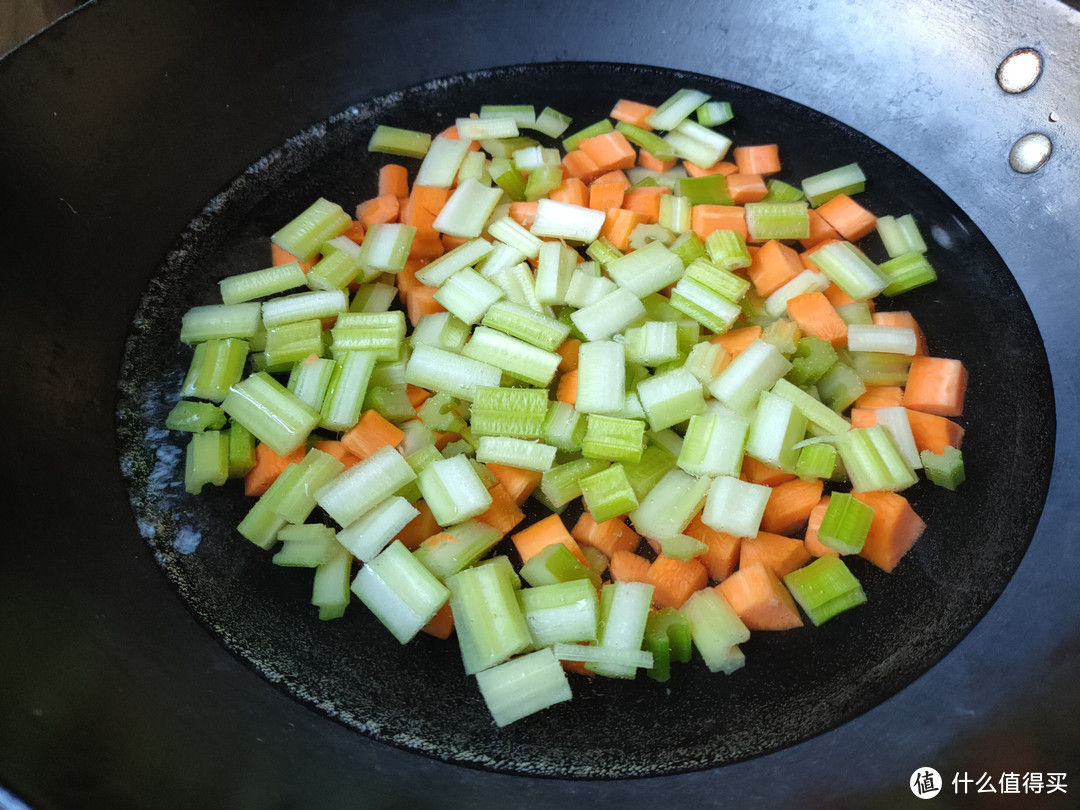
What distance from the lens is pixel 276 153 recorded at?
2053 mm

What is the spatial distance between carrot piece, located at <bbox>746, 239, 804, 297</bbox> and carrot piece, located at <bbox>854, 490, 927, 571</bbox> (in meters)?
0.55

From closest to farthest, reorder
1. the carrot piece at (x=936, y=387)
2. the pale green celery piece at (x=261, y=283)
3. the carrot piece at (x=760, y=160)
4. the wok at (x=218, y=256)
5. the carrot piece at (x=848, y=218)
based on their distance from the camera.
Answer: the wok at (x=218, y=256) → the carrot piece at (x=936, y=387) → the pale green celery piece at (x=261, y=283) → the carrot piece at (x=848, y=218) → the carrot piece at (x=760, y=160)

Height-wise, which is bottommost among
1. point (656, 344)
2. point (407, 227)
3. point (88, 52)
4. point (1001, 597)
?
point (1001, 597)

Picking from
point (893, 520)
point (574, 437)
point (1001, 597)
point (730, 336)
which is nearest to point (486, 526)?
point (574, 437)

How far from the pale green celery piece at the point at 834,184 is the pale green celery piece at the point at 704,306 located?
546 millimetres

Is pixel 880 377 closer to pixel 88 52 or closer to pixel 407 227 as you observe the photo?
pixel 407 227

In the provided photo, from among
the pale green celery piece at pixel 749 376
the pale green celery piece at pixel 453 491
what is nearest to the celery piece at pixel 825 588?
the pale green celery piece at pixel 749 376

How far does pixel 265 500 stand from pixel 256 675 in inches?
14.2

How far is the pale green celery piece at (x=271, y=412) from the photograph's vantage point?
1542 millimetres

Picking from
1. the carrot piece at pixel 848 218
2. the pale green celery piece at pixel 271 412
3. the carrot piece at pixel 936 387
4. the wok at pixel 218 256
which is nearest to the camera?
the wok at pixel 218 256

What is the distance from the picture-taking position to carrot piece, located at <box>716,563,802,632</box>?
141 cm

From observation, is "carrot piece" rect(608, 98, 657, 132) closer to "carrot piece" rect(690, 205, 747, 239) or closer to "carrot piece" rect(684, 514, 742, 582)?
"carrot piece" rect(690, 205, 747, 239)

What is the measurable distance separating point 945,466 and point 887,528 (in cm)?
22

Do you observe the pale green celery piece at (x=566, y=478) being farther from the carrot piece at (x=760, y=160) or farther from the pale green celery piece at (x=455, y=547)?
the carrot piece at (x=760, y=160)
